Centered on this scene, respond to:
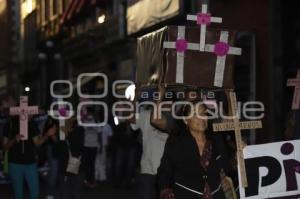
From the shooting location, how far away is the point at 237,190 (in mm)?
6816

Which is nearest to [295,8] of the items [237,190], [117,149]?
[117,149]

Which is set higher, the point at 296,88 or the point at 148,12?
the point at 148,12

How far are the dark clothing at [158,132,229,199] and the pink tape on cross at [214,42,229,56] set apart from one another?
4.49 feet

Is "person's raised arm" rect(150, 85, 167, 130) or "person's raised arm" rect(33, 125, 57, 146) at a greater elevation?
"person's raised arm" rect(150, 85, 167, 130)

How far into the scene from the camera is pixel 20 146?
983 cm

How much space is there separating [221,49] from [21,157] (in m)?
3.92

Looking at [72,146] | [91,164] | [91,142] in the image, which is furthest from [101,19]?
[72,146]

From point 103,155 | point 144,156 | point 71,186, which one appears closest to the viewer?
point 144,156

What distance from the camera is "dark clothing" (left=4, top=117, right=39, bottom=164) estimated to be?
9.84m

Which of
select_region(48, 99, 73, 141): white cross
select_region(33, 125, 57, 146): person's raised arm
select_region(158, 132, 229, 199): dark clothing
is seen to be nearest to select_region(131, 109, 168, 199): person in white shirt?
select_region(158, 132, 229, 199): dark clothing

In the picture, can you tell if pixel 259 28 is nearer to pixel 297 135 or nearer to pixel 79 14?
pixel 297 135

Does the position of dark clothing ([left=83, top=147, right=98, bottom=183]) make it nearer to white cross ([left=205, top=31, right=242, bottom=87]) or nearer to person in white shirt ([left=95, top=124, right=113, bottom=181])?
person in white shirt ([left=95, top=124, right=113, bottom=181])

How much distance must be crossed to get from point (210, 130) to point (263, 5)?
777 cm

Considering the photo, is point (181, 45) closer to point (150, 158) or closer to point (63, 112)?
point (150, 158)
